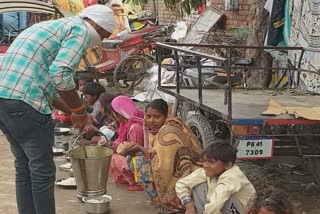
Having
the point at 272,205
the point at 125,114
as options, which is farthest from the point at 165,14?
the point at 272,205

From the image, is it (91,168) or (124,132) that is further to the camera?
(124,132)

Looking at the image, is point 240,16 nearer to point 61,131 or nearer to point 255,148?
point 61,131

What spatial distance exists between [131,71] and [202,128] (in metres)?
5.73

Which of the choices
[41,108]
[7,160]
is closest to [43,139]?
[41,108]

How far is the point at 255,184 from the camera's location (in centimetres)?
527

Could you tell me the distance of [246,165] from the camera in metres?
5.96

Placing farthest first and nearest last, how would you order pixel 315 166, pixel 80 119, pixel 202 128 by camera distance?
pixel 202 128, pixel 315 166, pixel 80 119

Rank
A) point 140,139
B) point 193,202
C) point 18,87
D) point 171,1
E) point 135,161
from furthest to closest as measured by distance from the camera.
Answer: point 171,1 < point 140,139 < point 135,161 < point 193,202 < point 18,87

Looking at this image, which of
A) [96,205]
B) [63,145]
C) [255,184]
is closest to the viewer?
[96,205]

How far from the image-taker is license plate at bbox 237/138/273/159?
4145mm

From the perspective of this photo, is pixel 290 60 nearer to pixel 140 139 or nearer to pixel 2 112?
pixel 140 139

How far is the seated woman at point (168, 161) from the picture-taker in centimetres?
442

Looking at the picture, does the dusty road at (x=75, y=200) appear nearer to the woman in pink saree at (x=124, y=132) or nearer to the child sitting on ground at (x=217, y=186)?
the woman in pink saree at (x=124, y=132)

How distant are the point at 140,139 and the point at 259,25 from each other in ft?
10.0
